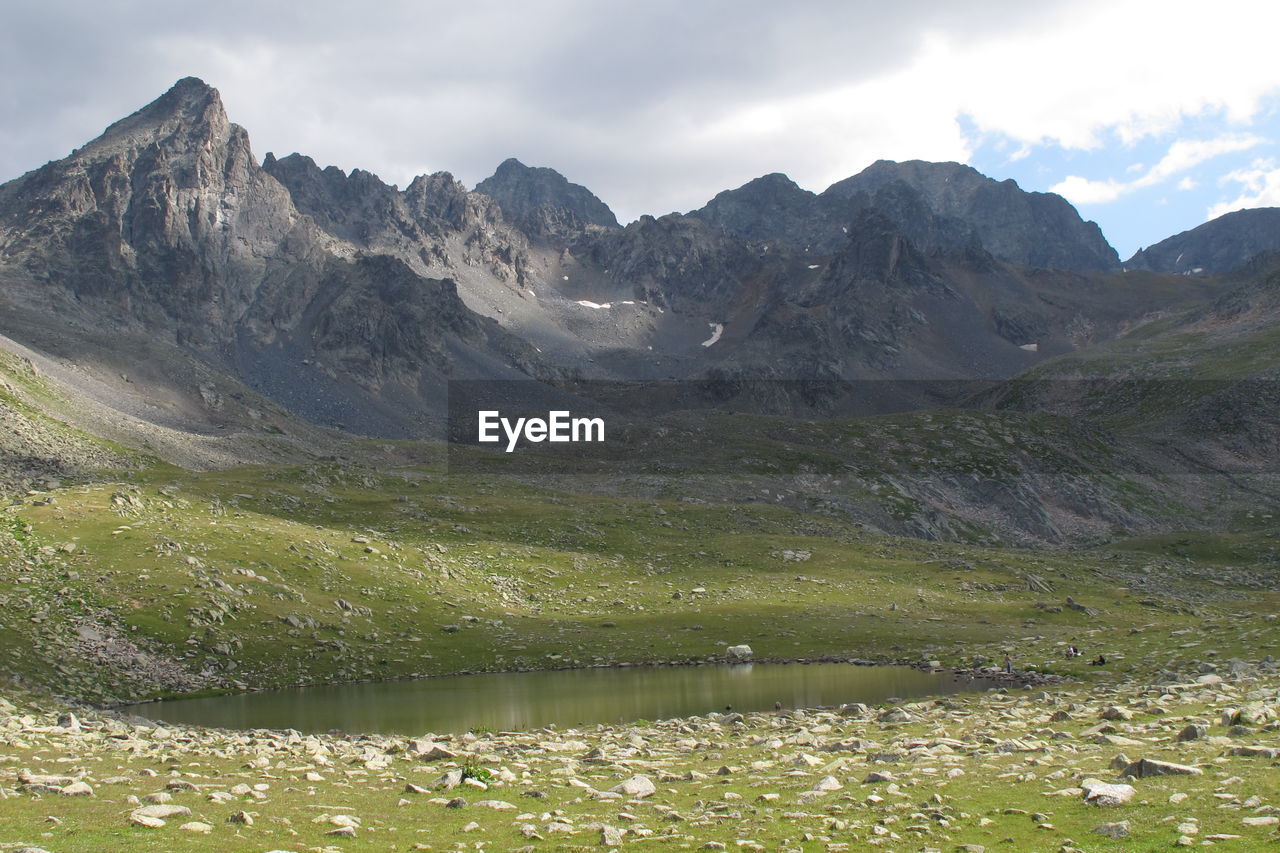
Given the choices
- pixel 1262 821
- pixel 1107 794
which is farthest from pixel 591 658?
pixel 1262 821

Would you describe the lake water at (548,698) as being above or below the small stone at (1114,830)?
below

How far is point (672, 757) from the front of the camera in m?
27.5

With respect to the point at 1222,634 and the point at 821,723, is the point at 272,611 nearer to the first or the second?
the point at 821,723

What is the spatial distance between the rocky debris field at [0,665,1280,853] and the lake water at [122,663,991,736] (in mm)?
8714

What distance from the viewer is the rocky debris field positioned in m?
16.3

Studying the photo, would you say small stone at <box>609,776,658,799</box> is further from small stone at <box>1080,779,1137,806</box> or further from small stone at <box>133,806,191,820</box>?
small stone at <box>1080,779,1137,806</box>

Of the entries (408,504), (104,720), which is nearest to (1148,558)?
(408,504)

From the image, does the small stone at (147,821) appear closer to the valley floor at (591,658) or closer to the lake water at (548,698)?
the valley floor at (591,658)

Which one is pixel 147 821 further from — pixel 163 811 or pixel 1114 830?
pixel 1114 830

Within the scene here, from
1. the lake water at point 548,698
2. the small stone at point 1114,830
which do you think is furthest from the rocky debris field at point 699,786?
the lake water at point 548,698

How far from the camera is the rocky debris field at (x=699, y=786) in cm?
1630

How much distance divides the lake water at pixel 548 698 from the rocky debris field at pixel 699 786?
8.71m

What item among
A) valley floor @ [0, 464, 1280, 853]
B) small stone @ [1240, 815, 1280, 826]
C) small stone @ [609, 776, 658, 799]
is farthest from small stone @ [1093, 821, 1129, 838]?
small stone @ [609, 776, 658, 799]

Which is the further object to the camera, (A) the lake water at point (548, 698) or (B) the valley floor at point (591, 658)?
(A) the lake water at point (548, 698)
